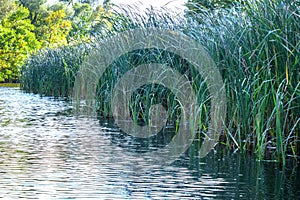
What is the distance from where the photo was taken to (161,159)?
20.3 feet

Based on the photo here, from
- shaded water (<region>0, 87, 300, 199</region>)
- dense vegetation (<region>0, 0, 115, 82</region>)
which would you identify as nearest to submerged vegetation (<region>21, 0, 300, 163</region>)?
shaded water (<region>0, 87, 300, 199</region>)

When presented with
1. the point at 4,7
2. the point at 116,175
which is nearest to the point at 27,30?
the point at 4,7

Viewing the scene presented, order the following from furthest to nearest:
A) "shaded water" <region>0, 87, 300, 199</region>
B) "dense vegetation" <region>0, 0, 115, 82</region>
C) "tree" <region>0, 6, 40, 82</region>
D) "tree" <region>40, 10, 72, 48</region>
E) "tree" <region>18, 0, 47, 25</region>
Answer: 1. "tree" <region>18, 0, 47, 25</region>
2. "tree" <region>40, 10, 72, 48</region>
3. "dense vegetation" <region>0, 0, 115, 82</region>
4. "tree" <region>0, 6, 40, 82</region>
5. "shaded water" <region>0, 87, 300, 199</region>

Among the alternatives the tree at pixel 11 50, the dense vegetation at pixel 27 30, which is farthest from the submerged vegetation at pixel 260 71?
the tree at pixel 11 50

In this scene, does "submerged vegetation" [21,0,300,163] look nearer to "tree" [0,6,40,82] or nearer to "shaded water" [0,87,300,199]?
"shaded water" [0,87,300,199]

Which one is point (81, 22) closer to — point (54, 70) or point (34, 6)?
point (34, 6)

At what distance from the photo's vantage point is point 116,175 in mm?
5223

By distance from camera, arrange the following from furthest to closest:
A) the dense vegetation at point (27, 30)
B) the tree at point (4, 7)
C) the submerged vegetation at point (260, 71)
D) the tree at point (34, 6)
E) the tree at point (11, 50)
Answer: the tree at point (34, 6) < the tree at point (4, 7) < the dense vegetation at point (27, 30) < the tree at point (11, 50) < the submerged vegetation at point (260, 71)

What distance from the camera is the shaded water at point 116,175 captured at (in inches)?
177

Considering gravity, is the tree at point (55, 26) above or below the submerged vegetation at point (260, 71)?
above

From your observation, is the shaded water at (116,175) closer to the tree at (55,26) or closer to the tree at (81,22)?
the tree at (81,22)

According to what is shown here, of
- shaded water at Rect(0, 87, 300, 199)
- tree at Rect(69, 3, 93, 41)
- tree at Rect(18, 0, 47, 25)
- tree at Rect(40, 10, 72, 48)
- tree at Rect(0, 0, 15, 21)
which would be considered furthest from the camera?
tree at Rect(69, 3, 93, 41)

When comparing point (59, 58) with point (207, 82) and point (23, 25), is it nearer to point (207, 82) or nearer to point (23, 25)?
point (207, 82)

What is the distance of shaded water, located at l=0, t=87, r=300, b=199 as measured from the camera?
4500 millimetres
